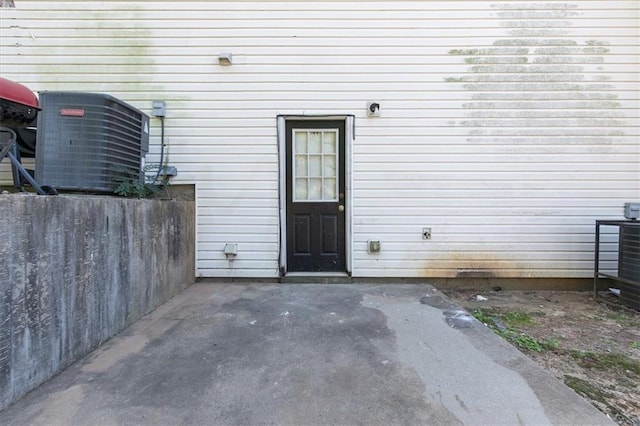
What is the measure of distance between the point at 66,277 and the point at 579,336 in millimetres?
3982

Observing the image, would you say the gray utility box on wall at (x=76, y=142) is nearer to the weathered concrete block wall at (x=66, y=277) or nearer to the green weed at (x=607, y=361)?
the weathered concrete block wall at (x=66, y=277)

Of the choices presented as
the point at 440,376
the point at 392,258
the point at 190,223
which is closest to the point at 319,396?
the point at 440,376

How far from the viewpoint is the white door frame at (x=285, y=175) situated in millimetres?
4312

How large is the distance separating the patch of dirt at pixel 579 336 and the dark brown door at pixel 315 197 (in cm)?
164

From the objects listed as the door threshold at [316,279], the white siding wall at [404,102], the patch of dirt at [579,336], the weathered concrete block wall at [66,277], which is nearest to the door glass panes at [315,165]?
the white siding wall at [404,102]

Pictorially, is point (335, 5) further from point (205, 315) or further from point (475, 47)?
point (205, 315)

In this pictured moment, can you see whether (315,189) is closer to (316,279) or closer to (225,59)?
(316,279)

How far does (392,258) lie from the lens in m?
4.32

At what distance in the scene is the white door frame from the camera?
4312mm

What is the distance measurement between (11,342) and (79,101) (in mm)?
2013

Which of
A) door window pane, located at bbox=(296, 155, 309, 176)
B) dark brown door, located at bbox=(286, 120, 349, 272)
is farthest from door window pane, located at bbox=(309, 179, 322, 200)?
door window pane, located at bbox=(296, 155, 309, 176)

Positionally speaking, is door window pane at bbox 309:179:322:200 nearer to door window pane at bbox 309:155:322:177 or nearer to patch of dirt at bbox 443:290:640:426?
door window pane at bbox 309:155:322:177

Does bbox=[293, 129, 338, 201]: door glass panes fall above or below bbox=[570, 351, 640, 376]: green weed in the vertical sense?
above

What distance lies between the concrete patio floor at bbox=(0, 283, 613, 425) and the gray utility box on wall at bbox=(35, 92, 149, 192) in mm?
1346
